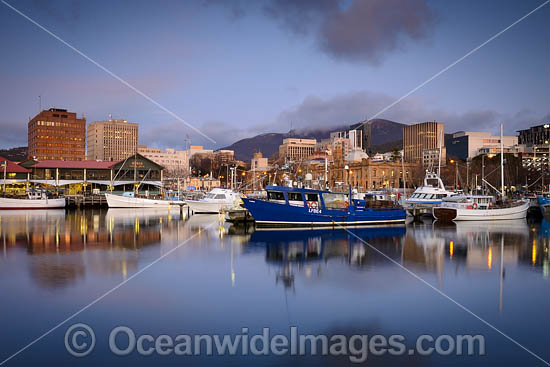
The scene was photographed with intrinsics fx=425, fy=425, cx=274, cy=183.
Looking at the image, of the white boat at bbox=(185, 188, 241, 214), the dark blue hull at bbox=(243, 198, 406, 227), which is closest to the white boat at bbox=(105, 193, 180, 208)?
the white boat at bbox=(185, 188, 241, 214)

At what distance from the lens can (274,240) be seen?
30594 mm

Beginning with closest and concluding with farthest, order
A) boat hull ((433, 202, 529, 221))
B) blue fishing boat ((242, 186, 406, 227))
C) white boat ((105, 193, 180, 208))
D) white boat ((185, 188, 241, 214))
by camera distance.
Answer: blue fishing boat ((242, 186, 406, 227)) → boat hull ((433, 202, 529, 221)) → white boat ((185, 188, 241, 214)) → white boat ((105, 193, 180, 208))

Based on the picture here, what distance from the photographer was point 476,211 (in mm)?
45531

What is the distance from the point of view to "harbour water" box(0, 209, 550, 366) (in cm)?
1148

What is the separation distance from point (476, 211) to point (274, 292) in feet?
118

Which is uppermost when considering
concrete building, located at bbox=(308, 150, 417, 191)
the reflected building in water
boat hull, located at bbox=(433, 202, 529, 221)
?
concrete building, located at bbox=(308, 150, 417, 191)

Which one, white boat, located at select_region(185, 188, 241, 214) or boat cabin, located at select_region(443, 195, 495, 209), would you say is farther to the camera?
white boat, located at select_region(185, 188, 241, 214)

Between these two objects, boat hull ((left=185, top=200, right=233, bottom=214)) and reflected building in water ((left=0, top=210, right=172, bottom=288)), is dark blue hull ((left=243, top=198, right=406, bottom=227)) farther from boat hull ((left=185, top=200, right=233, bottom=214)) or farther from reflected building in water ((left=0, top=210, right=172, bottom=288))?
boat hull ((left=185, top=200, right=233, bottom=214))

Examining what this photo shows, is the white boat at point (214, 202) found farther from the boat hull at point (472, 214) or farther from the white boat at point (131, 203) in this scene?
the boat hull at point (472, 214)

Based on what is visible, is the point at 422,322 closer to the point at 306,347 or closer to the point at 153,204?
the point at 306,347

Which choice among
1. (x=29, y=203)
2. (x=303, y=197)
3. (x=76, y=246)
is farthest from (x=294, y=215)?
(x=29, y=203)

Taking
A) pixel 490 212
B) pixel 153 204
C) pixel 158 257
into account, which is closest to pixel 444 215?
pixel 490 212

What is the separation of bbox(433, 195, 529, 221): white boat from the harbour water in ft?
49.1

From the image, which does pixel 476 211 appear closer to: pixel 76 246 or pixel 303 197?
pixel 303 197
